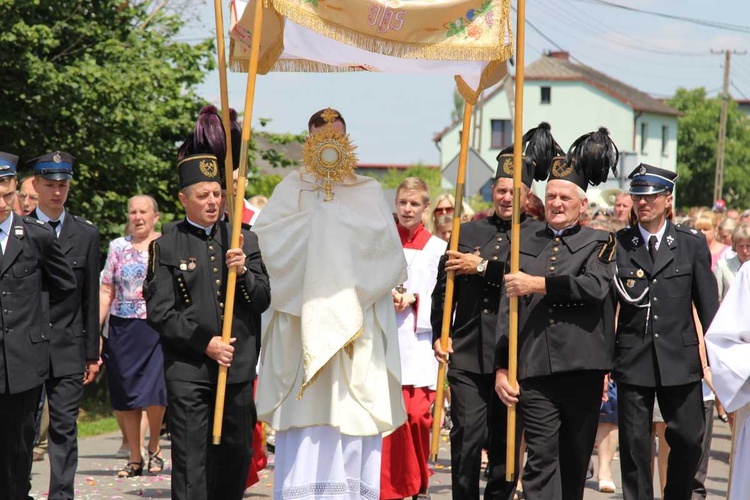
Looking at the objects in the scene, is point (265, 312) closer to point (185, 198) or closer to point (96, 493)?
point (185, 198)

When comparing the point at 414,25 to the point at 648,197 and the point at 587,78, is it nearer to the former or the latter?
the point at 648,197

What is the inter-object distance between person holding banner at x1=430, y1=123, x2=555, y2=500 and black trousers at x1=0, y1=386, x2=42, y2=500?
8.22 ft

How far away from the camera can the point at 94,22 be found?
1625 centimetres

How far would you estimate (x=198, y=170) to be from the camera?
761 cm

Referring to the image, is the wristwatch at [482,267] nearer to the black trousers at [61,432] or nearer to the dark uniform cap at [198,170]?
the dark uniform cap at [198,170]

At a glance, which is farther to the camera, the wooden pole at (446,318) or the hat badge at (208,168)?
the wooden pole at (446,318)

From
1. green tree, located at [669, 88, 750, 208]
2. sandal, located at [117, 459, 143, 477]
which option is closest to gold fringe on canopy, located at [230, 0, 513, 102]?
sandal, located at [117, 459, 143, 477]

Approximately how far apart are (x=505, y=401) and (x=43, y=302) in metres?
2.80

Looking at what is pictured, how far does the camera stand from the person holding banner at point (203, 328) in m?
7.42

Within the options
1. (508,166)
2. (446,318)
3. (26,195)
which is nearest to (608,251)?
(508,166)

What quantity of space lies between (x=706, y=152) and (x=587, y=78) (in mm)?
11450

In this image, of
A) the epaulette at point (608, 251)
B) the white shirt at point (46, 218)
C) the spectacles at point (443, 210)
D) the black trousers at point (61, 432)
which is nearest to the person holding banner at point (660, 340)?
the epaulette at point (608, 251)

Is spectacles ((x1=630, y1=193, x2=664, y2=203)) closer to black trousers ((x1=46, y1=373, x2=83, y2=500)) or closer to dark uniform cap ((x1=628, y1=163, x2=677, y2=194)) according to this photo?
dark uniform cap ((x1=628, y1=163, x2=677, y2=194))

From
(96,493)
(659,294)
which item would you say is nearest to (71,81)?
(96,493)
